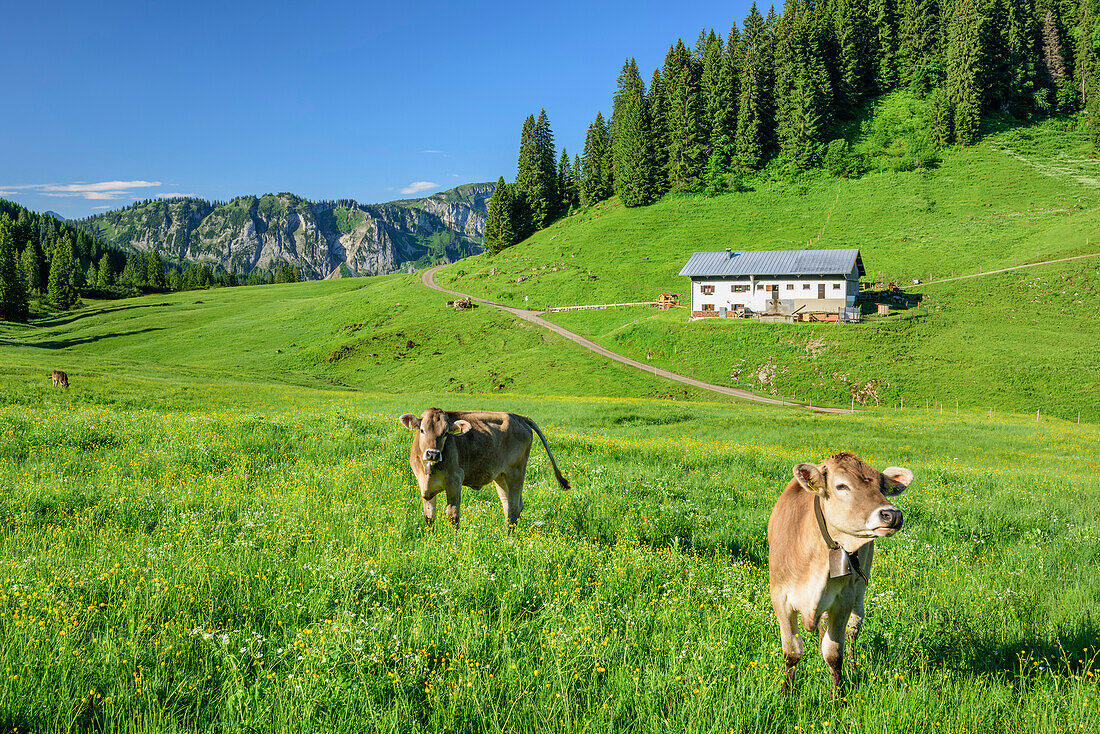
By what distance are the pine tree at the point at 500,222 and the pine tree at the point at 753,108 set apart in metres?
49.7

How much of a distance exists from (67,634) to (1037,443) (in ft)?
126

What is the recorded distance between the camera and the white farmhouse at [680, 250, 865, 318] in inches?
2606

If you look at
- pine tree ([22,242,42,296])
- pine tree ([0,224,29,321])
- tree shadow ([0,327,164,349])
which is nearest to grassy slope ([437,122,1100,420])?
tree shadow ([0,327,164,349])

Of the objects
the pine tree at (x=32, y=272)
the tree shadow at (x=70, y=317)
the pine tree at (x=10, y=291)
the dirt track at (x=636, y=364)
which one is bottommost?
the dirt track at (x=636, y=364)

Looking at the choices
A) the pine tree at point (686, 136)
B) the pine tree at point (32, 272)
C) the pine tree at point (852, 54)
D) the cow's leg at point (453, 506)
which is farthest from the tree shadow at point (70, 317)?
the pine tree at point (852, 54)

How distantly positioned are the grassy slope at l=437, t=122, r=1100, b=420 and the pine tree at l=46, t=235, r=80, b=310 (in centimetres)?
8758

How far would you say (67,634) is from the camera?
4766 mm

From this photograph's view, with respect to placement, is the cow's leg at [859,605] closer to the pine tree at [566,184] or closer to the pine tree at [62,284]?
the pine tree at [566,184]

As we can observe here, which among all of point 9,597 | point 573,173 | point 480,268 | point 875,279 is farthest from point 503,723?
point 573,173

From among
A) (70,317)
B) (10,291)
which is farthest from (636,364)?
(10,291)

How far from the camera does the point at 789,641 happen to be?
494 cm

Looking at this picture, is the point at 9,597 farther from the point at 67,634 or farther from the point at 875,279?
the point at 875,279

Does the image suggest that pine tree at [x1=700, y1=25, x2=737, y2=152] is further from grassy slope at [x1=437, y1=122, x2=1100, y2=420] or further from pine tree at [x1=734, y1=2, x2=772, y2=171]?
grassy slope at [x1=437, y1=122, x2=1100, y2=420]

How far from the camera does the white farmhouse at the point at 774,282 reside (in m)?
66.2
